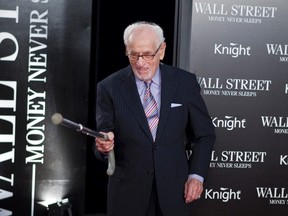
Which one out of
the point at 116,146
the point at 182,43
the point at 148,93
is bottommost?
the point at 116,146

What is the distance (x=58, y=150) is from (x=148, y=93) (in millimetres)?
1771

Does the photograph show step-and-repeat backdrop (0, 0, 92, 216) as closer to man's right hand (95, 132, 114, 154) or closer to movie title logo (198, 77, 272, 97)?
movie title logo (198, 77, 272, 97)

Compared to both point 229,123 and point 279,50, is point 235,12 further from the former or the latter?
point 229,123

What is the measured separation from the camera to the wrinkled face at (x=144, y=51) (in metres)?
2.35

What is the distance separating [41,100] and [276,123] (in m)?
1.79

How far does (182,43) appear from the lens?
3.60 meters

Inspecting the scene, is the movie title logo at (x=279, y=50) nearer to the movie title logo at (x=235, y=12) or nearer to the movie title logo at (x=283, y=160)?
the movie title logo at (x=235, y=12)

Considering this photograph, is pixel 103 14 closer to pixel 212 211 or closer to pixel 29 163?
pixel 29 163

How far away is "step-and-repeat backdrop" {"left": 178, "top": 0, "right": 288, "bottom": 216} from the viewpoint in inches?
141

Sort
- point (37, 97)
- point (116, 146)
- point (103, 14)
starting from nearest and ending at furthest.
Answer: point (116, 146) < point (37, 97) < point (103, 14)

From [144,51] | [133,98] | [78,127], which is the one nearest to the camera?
[78,127]

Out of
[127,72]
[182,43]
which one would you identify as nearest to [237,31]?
[182,43]

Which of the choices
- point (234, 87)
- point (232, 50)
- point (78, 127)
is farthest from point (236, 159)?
point (78, 127)

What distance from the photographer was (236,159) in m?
3.69
